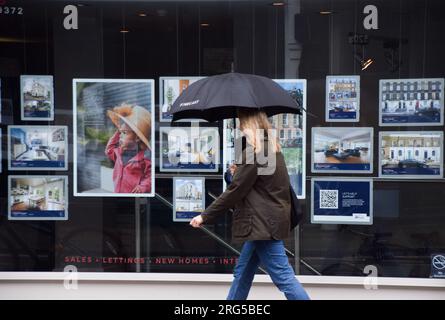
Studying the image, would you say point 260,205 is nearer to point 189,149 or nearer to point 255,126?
point 255,126

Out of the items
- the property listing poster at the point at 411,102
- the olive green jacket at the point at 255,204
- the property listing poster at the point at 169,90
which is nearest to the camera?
the olive green jacket at the point at 255,204

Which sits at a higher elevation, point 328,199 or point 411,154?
point 411,154

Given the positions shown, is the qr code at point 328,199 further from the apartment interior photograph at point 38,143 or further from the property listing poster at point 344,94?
the apartment interior photograph at point 38,143

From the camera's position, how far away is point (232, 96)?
4496 mm

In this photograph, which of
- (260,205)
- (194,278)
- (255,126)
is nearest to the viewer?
(260,205)

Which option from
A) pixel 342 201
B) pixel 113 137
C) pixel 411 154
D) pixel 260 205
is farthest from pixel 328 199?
pixel 113 137

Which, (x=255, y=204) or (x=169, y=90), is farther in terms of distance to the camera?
(x=169, y=90)

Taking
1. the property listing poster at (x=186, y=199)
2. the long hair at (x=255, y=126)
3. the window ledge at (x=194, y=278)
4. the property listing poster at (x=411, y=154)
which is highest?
the long hair at (x=255, y=126)

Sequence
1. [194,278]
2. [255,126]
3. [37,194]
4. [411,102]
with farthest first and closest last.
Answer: [37,194] → [194,278] → [411,102] → [255,126]

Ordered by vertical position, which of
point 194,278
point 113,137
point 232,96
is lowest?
point 194,278

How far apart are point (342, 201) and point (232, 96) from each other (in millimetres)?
1898

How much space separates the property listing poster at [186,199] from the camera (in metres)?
5.93

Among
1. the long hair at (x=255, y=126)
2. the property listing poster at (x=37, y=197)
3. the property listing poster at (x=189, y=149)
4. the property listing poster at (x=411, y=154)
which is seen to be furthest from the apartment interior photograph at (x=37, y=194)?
the property listing poster at (x=411, y=154)

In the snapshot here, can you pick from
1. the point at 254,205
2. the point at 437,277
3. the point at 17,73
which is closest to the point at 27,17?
the point at 17,73
